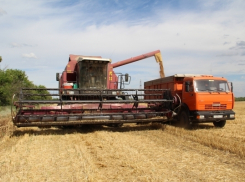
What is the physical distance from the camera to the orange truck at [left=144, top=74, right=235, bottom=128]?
8.80 meters

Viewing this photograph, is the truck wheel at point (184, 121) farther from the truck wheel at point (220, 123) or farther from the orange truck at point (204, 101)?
the truck wheel at point (220, 123)

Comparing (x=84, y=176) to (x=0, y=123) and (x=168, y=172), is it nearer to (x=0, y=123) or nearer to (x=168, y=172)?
(x=168, y=172)

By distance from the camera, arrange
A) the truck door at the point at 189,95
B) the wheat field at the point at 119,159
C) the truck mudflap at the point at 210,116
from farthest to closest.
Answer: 1. the truck door at the point at 189,95
2. the truck mudflap at the point at 210,116
3. the wheat field at the point at 119,159

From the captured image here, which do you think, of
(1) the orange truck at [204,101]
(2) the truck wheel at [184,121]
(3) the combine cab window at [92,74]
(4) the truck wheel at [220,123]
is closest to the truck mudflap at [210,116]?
(1) the orange truck at [204,101]

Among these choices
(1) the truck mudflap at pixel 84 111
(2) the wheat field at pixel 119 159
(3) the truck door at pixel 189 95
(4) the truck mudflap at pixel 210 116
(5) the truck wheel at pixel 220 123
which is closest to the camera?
(2) the wheat field at pixel 119 159

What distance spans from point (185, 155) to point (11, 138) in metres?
4.96

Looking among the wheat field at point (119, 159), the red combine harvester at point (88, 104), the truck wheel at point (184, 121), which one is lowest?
the wheat field at point (119, 159)

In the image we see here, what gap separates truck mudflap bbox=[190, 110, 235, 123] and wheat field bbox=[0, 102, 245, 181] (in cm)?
159

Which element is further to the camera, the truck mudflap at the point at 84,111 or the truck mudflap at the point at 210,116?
the truck mudflap at the point at 210,116

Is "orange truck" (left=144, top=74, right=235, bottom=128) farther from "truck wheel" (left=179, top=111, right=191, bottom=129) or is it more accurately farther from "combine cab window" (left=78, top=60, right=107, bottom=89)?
"combine cab window" (left=78, top=60, right=107, bottom=89)

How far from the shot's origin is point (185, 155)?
16.7 feet

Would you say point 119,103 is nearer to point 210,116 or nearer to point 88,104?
point 88,104

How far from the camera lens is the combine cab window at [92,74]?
10672 millimetres

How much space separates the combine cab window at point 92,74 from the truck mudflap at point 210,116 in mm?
4201
